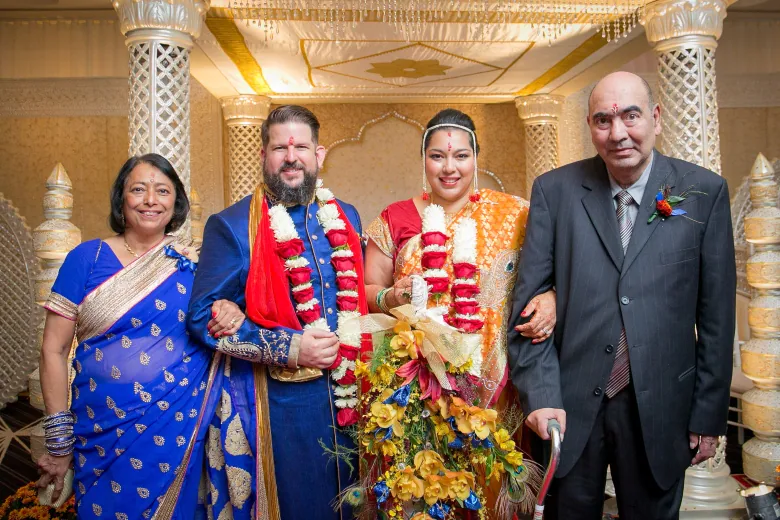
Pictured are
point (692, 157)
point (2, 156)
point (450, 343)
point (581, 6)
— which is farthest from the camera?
point (2, 156)

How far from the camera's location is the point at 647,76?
27.9ft

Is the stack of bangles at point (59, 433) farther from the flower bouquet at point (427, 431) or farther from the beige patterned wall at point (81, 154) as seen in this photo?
the beige patterned wall at point (81, 154)

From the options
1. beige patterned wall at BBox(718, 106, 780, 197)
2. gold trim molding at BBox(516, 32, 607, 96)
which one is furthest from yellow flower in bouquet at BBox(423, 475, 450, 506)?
beige patterned wall at BBox(718, 106, 780, 197)

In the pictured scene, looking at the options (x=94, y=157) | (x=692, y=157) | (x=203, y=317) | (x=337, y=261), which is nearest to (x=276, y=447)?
(x=203, y=317)

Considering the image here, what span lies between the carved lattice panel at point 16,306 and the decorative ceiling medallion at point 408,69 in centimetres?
392

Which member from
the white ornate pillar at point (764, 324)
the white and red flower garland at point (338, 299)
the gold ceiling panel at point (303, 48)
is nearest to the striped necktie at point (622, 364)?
the white and red flower garland at point (338, 299)

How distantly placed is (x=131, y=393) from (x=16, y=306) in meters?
4.25

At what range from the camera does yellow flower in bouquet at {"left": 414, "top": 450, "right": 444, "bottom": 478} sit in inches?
65.8

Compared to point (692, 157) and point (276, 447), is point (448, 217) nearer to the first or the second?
point (276, 447)

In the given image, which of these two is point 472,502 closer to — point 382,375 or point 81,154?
point 382,375

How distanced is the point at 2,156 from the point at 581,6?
24.2 feet

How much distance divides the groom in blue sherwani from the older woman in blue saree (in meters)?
0.07

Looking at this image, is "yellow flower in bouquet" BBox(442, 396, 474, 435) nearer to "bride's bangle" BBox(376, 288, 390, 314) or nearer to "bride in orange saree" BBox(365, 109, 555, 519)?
"bride in orange saree" BBox(365, 109, 555, 519)

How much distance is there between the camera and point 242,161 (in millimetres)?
8258
